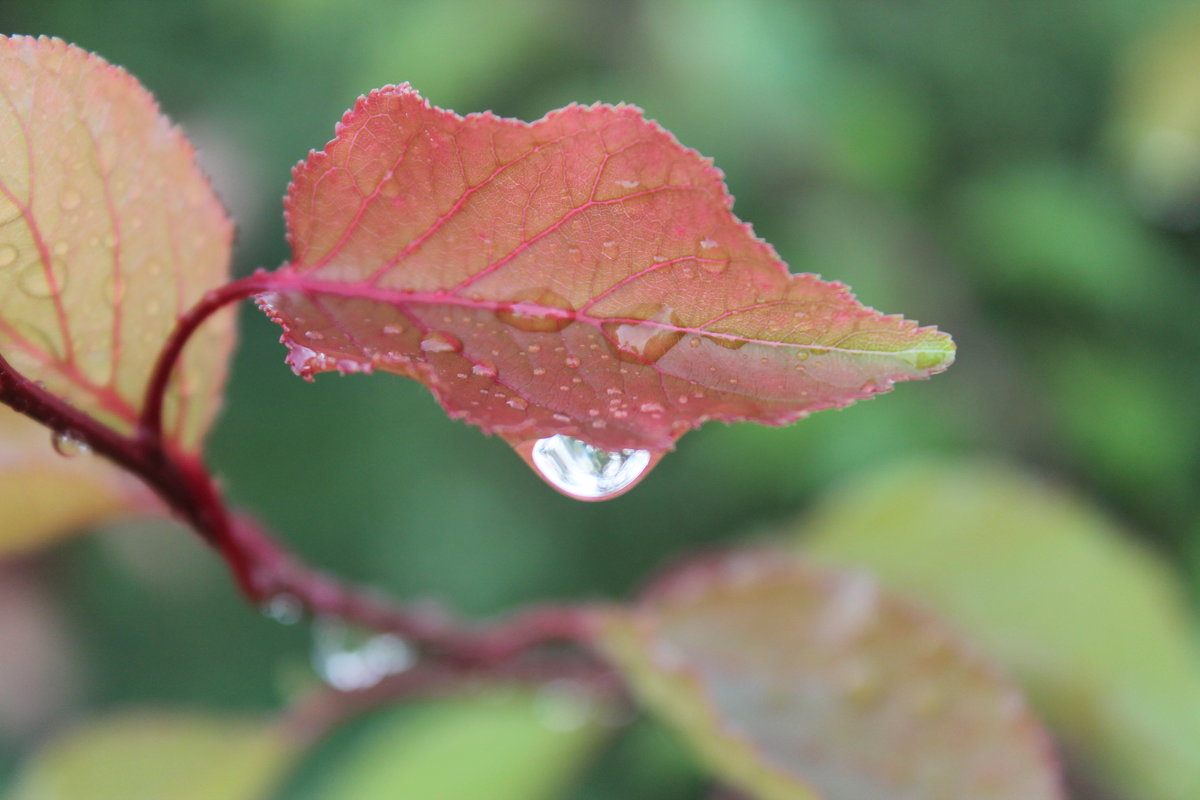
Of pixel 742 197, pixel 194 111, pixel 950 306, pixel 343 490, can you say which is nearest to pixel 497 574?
pixel 343 490

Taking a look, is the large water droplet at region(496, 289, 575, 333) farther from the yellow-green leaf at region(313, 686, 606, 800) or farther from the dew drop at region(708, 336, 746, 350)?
the yellow-green leaf at region(313, 686, 606, 800)

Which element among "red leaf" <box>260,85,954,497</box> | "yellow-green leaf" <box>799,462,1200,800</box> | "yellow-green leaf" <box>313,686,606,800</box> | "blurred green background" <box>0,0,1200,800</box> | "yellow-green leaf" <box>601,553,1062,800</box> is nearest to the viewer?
"red leaf" <box>260,85,954,497</box>

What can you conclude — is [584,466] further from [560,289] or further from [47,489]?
[47,489]

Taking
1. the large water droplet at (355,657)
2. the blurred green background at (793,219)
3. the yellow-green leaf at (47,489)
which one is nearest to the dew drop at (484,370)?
the yellow-green leaf at (47,489)

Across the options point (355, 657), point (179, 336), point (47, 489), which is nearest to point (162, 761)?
point (355, 657)

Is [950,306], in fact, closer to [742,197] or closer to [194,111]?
[742,197]

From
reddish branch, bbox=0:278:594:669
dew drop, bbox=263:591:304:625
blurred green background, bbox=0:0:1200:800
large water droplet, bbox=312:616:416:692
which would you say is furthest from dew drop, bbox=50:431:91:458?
blurred green background, bbox=0:0:1200:800

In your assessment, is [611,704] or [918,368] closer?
[918,368]
